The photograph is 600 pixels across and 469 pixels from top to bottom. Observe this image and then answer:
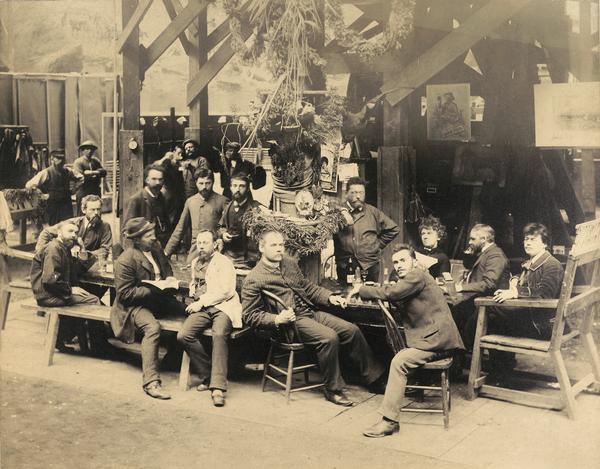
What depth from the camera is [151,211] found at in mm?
7586

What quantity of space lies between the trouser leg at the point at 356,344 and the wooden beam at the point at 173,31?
295 centimetres

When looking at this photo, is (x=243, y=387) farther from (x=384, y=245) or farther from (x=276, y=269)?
(x=384, y=245)

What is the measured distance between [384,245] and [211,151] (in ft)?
7.11

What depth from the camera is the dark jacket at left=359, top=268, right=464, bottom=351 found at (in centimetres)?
540

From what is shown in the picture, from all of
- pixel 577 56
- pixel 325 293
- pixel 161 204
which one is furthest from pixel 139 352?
pixel 577 56

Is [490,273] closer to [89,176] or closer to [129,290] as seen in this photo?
[129,290]

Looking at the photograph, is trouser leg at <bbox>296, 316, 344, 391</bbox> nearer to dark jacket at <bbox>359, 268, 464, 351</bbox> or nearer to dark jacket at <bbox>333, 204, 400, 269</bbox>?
dark jacket at <bbox>359, 268, 464, 351</bbox>

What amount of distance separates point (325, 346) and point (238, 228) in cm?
162

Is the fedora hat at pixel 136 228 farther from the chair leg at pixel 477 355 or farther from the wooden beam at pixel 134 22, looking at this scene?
the chair leg at pixel 477 355

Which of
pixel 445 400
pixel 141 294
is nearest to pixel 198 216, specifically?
pixel 141 294

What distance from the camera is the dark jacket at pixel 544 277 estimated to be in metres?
5.57

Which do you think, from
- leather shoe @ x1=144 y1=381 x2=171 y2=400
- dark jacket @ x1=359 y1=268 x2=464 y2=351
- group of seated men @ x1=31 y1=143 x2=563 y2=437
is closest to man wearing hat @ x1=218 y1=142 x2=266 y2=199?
group of seated men @ x1=31 y1=143 x2=563 y2=437

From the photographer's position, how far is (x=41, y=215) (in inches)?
286

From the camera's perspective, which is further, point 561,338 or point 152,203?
point 152,203
